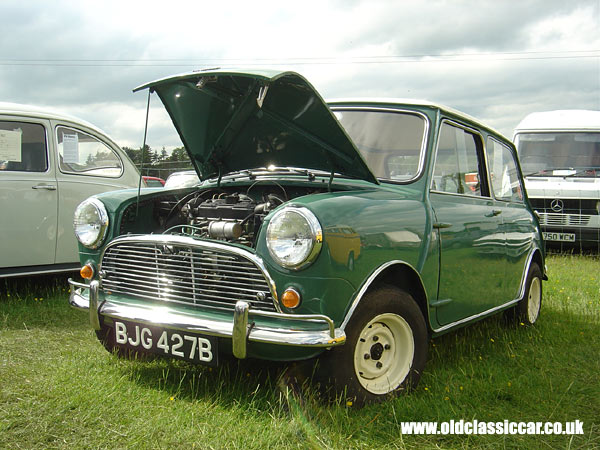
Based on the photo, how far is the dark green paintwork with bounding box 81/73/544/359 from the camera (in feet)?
8.05

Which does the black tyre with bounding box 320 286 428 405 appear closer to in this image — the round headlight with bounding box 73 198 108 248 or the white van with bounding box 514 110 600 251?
the round headlight with bounding box 73 198 108 248

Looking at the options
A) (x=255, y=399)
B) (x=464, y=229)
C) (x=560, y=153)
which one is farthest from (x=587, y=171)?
Result: (x=255, y=399)

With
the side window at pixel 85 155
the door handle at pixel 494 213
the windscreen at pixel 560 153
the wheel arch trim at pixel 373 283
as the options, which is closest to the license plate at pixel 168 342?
the wheel arch trim at pixel 373 283

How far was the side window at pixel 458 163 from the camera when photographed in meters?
3.42

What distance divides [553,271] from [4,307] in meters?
6.11

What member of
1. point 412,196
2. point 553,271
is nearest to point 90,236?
point 412,196

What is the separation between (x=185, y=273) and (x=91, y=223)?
0.80 meters

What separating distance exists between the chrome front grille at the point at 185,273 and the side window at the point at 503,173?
231 centimetres

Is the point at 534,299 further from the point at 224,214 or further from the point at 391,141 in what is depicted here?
the point at 224,214

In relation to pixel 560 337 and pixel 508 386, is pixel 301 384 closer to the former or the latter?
pixel 508 386

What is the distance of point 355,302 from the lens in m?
2.49

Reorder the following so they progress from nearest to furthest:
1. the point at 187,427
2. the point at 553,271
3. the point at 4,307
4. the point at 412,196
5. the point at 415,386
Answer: the point at 187,427, the point at 415,386, the point at 412,196, the point at 4,307, the point at 553,271

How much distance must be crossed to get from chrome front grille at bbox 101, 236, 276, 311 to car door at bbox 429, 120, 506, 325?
3.79ft

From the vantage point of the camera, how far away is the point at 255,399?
276 cm
